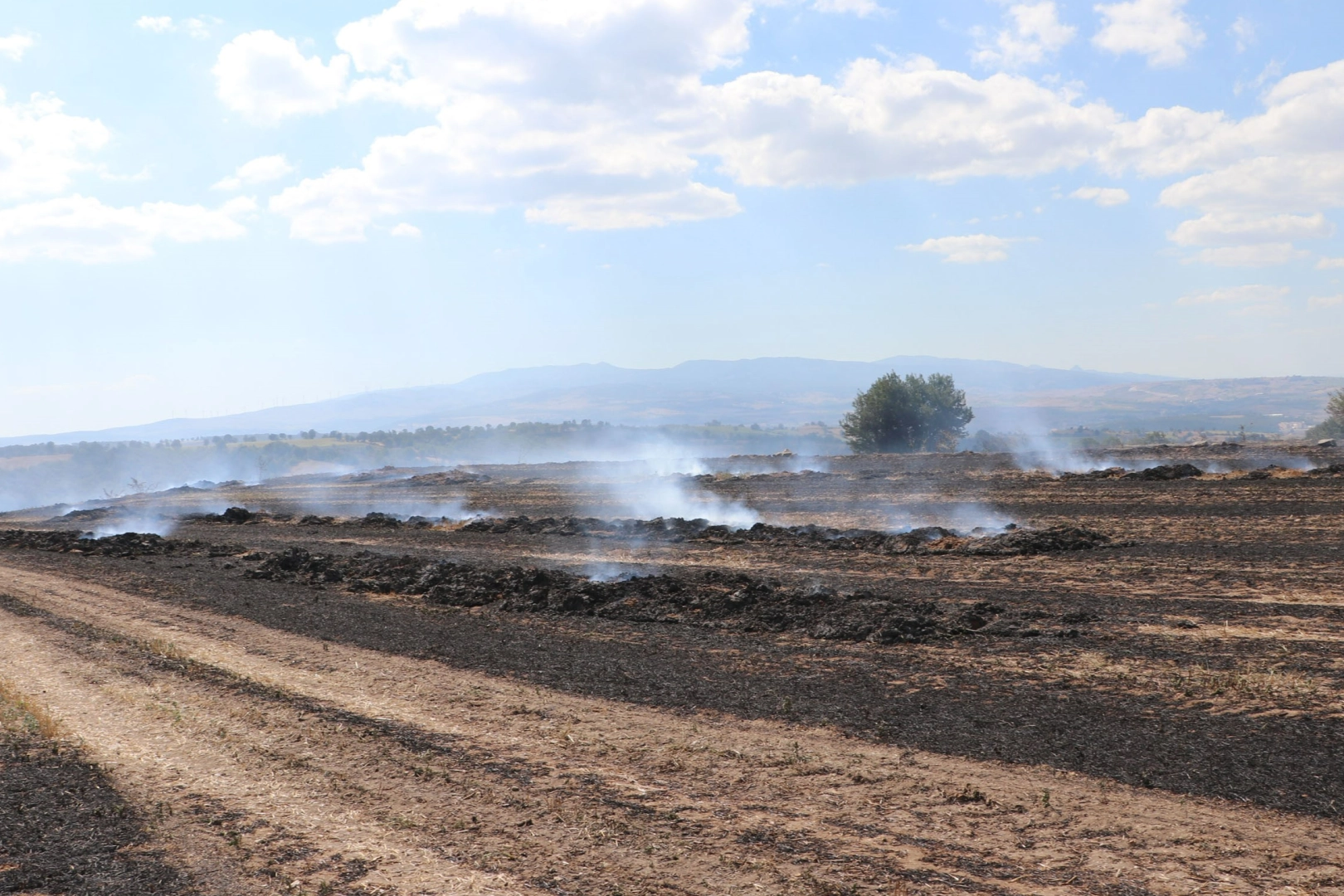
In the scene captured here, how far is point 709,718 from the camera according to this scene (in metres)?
11.2

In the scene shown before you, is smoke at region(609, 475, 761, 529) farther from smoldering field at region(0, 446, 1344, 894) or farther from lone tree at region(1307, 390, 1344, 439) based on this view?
lone tree at region(1307, 390, 1344, 439)

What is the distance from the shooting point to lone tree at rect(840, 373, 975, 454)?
7412 centimetres

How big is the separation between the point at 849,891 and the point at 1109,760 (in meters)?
A: 3.87

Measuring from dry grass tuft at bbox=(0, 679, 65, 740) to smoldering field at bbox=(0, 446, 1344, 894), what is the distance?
88 millimetres

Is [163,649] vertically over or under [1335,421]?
under

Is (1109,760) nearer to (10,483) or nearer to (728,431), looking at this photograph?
(10,483)

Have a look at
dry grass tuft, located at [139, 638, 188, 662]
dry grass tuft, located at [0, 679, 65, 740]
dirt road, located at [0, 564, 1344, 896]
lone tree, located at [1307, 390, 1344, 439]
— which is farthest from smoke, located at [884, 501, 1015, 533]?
lone tree, located at [1307, 390, 1344, 439]

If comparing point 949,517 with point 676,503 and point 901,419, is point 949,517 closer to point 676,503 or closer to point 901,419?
point 676,503

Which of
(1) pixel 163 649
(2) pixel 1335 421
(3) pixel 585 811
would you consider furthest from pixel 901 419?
(3) pixel 585 811

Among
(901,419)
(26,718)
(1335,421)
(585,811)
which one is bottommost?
(585,811)

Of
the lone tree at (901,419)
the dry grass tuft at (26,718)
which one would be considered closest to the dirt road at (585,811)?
the dry grass tuft at (26,718)

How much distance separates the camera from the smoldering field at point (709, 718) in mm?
7316

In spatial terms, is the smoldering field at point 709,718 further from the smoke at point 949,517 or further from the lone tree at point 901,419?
the lone tree at point 901,419

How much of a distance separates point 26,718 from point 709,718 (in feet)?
27.6
